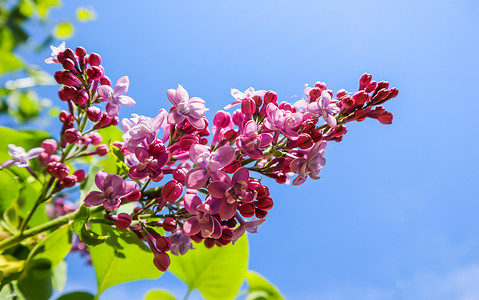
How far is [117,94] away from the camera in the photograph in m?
1.03

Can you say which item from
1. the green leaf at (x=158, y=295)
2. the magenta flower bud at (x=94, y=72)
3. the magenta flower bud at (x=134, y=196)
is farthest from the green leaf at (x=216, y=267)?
the magenta flower bud at (x=94, y=72)

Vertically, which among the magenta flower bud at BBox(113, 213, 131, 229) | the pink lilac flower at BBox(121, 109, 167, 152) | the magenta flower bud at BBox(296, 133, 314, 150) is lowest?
the magenta flower bud at BBox(113, 213, 131, 229)

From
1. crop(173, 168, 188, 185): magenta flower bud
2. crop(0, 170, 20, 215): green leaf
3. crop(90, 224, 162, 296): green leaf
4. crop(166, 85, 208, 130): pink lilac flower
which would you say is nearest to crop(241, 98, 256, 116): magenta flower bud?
crop(166, 85, 208, 130): pink lilac flower

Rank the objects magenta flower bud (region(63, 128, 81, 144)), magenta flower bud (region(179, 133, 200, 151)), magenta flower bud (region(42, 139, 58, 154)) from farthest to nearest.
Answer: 1. magenta flower bud (region(42, 139, 58, 154))
2. magenta flower bud (region(63, 128, 81, 144))
3. magenta flower bud (region(179, 133, 200, 151))

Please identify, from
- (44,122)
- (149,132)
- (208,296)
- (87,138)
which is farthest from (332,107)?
(44,122)

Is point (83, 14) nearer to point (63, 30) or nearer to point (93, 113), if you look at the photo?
point (63, 30)

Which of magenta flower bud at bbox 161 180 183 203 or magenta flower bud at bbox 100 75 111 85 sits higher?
magenta flower bud at bbox 100 75 111 85

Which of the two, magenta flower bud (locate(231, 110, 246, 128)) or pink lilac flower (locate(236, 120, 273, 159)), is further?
magenta flower bud (locate(231, 110, 246, 128))

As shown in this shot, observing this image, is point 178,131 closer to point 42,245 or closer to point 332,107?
point 332,107

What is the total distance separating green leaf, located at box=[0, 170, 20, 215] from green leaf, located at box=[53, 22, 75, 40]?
314 centimetres

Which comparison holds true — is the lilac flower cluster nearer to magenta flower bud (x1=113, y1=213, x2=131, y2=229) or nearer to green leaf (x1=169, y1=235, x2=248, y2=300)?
magenta flower bud (x1=113, y1=213, x2=131, y2=229)

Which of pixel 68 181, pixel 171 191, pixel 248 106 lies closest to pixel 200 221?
pixel 171 191

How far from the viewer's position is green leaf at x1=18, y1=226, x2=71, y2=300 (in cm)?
120

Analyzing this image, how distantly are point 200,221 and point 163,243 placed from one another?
0.56 ft
